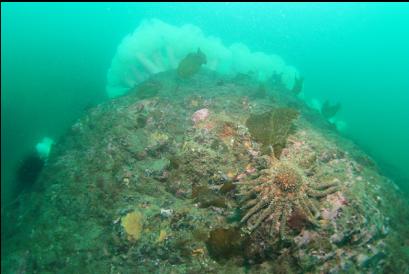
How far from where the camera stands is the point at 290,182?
16.1 feet

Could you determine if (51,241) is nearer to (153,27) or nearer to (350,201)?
(350,201)

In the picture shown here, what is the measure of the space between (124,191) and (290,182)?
148 inches

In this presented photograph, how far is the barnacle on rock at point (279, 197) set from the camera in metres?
4.79

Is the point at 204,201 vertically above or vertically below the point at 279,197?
below

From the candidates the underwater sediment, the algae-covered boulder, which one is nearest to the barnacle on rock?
the underwater sediment

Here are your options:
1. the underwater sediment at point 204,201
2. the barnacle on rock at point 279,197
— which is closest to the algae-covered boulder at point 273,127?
the underwater sediment at point 204,201

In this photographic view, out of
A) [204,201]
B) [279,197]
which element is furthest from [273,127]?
[279,197]

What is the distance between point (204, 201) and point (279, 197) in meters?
1.73

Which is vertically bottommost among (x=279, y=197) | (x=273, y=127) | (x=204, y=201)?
(x=204, y=201)

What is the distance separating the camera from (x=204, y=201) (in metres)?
6.11

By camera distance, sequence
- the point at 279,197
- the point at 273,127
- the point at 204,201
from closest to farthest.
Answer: the point at 279,197
the point at 204,201
the point at 273,127

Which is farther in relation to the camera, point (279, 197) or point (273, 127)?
point (273, 127)

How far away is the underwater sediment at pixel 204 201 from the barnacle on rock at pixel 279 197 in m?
0.02

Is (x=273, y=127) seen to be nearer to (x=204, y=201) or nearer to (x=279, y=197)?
(x=204, y=201)
